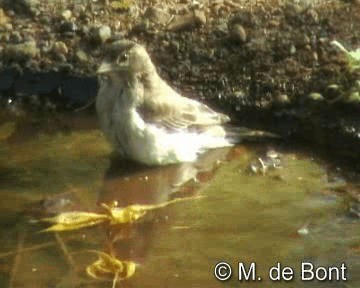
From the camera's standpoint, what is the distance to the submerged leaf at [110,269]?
8320mm

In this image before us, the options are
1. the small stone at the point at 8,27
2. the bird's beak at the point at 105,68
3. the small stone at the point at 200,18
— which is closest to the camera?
the bird's beak at the point at 105,68

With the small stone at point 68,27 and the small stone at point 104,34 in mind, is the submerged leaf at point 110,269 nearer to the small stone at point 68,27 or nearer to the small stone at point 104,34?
the small stone at point 104,34

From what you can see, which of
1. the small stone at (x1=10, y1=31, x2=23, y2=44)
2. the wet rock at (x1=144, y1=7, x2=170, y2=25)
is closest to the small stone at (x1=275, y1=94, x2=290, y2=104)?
the wet rock at (x1=144, y1=7, x2=170, y2=25)

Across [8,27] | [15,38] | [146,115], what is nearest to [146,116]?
[146,115]

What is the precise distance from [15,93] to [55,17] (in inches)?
42.5

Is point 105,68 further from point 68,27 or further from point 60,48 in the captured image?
point 68,27

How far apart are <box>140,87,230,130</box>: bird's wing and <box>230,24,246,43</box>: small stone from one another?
0.82 m

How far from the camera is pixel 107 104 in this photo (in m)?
10.4

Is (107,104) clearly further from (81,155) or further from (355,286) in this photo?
(355,286)

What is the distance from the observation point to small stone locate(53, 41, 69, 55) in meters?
11.8

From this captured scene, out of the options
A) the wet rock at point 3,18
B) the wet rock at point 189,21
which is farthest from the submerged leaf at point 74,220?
the wet rock at point 3,18

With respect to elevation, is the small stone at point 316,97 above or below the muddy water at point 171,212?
above

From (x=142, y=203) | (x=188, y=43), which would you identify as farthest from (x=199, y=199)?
(x=188, y=43)

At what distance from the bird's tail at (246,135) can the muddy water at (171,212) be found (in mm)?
102
